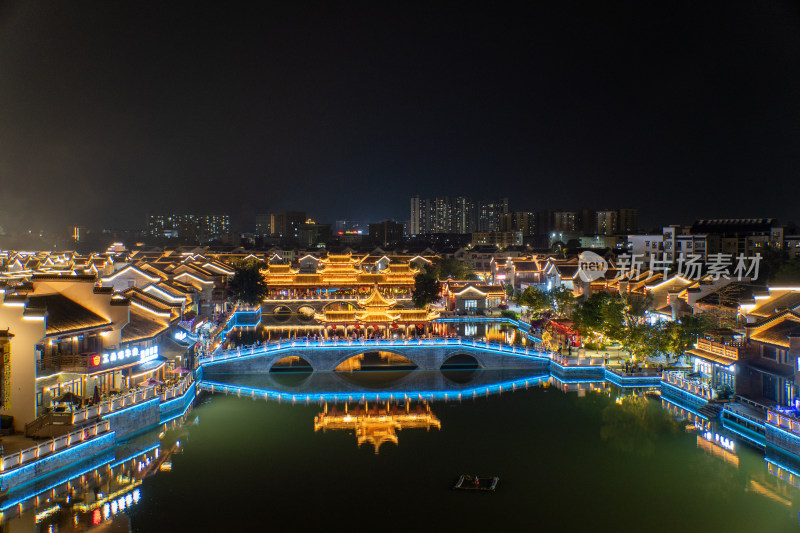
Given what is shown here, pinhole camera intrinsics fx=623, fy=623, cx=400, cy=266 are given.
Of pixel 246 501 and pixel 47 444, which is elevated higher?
pixel 47 444

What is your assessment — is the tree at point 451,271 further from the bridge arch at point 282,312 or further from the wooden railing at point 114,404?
the wooden railing at point 114,404

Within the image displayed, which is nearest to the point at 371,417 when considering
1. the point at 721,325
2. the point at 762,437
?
the point at 762,437

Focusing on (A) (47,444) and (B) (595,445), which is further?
(B) (595,445)

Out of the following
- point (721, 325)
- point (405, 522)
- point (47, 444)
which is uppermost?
point (721, 325)

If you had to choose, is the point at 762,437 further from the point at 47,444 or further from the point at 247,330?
the point at 247,330

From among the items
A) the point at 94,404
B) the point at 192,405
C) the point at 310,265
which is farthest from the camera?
the point at 310,265

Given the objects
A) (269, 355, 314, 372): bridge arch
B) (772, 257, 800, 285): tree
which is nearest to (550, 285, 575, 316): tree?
(772, 257, 800, 285): tree

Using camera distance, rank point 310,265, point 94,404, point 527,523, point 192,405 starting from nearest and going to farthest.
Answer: point 527,523
point 94,404
point 192,405
point 310,265
